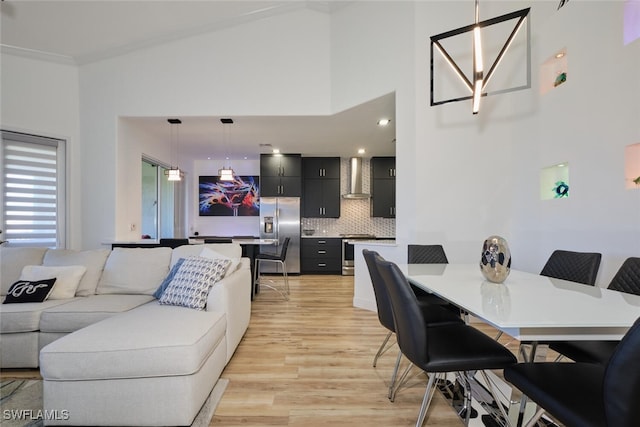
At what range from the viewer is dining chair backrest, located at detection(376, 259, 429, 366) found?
1.31 metres

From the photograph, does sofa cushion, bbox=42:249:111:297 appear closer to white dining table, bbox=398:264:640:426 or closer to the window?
the window

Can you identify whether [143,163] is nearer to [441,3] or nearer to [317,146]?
[317,146]

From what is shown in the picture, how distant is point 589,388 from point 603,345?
2.31 ft

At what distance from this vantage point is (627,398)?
0.82 m

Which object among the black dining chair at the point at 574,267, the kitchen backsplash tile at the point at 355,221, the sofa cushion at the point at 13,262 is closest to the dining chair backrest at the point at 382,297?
the black dining chair at the point at 574,267

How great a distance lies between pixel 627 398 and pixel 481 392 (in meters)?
1.05

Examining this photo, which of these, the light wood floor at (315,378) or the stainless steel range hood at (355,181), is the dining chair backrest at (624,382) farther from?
the stainless steel range hood at (355,181)

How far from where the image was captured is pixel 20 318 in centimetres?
216

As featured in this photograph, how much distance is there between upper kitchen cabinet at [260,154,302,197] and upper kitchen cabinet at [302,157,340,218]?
0.28 meters

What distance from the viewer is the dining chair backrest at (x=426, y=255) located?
2.73m

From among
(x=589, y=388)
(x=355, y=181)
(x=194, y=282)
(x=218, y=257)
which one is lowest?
(x=589, y=388)

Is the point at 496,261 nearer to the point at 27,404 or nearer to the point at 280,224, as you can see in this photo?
the point at 27,404

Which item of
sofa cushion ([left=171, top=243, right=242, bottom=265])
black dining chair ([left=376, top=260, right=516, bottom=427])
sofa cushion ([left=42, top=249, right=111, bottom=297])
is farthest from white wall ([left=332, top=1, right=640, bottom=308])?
sofa cushion ([left=42, top=249, right=111, bottom=297])

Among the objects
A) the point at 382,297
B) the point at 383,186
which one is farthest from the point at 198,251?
the point at 383,186
